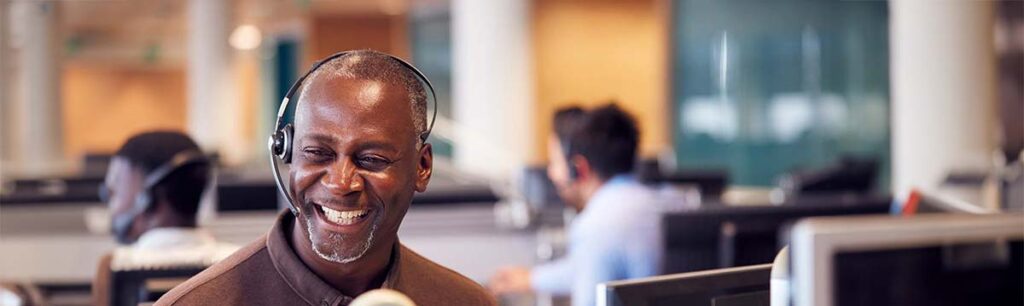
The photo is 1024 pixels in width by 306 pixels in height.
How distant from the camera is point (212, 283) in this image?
1.41m

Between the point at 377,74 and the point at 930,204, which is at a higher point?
the point at 377,74

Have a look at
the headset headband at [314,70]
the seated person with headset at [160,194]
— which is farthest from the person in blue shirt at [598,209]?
the headset headband at [314,70]

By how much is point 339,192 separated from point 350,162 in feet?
0.11

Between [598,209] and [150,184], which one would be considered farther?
[598,209]

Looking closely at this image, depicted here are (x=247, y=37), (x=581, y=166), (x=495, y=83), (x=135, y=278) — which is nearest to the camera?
(x=135, y=278)

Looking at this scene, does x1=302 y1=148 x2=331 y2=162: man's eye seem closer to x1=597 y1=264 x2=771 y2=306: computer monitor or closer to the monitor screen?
x1=597 y1=264 x2=771 y2=306: computer monitor

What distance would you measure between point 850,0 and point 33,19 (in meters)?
12.8

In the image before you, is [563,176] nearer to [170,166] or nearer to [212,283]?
[170,166]

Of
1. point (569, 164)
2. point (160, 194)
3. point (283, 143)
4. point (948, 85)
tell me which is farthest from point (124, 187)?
point (948, 85)

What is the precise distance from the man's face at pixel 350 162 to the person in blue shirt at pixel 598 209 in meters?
1.96

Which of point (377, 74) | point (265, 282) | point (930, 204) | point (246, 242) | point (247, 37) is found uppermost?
point (247, 37)

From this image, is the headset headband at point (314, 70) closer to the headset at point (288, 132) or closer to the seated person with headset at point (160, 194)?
the headset at point (288, 132)

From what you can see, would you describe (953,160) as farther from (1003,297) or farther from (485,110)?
(1003,297)

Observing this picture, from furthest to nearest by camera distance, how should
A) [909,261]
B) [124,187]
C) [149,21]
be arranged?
1. [149,21]
2. [124,187]
3. [909,261]
